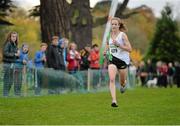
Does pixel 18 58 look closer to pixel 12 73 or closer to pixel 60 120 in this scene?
pixel 12 73

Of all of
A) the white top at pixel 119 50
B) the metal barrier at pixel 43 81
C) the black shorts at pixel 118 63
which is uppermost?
the white top at pixel 119 50

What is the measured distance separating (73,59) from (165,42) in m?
44.3

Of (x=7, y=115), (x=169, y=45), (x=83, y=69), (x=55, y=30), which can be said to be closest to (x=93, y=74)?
(x=83, y=69)

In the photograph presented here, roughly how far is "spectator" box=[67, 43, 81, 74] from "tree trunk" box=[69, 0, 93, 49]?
33.3ft

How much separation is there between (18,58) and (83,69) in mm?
5774

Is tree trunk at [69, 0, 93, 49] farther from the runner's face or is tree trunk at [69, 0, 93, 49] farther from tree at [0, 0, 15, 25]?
the runner's face

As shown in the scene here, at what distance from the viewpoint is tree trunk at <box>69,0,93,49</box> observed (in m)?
32.4

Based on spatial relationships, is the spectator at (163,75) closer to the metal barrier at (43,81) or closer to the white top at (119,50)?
the metal barrier at (43,81)

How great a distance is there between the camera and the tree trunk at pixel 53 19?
79.7 ft

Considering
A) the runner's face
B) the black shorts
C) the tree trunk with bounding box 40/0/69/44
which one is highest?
the tree trunk with bounding box 40/0/69/44

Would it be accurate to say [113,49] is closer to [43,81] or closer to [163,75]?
[43,81]

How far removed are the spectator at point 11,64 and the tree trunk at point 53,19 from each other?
6534mm

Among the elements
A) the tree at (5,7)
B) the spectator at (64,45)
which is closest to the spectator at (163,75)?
the tree at (5,7)

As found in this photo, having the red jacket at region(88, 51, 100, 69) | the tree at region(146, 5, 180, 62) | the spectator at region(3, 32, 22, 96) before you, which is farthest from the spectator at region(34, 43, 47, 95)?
the tree at region(146, 5, 180, 62)
